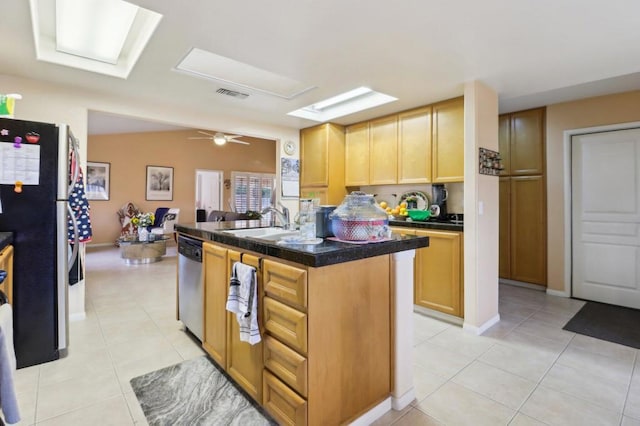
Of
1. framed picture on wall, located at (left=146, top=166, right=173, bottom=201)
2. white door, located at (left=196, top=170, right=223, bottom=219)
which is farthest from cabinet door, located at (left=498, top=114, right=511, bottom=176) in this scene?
framed picture on wall, located at (left=146, top=166, right=173, bottom=201)

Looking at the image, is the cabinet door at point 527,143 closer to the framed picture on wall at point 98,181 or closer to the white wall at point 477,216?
the white wall at point 477,216

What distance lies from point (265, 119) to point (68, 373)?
3.20 metres

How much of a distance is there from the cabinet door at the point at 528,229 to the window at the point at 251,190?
20.6ft

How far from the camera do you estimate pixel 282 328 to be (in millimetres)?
1437

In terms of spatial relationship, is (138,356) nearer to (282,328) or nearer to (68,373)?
(68,373)

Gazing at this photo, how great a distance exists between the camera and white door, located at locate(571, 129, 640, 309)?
337 centimetres

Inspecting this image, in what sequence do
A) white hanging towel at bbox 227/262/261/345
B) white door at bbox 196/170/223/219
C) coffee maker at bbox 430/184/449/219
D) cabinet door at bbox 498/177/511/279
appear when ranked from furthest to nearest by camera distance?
white door at bbox 196/170/223/219, cabinet door at bbox 498/177/511/279, coffee maker at bbox 430/184/449/219, white hanging towel at bbox 227/262/261/345

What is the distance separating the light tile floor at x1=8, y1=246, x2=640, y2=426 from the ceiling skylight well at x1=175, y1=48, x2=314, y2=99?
7.44ft

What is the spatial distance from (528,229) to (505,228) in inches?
10.3

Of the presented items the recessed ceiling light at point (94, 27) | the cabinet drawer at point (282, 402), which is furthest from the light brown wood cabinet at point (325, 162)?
the cabinet drawer at point (282, 402)

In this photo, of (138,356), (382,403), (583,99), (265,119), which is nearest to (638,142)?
(583,99)

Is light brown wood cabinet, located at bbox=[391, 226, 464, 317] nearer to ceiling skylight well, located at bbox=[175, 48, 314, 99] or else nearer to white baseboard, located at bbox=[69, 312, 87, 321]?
ceiling skylight well, located at bbox=[175, 48, 314, 99]

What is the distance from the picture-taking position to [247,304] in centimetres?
153

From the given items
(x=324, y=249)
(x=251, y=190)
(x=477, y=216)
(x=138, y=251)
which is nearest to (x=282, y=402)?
(x=324, y=249)
